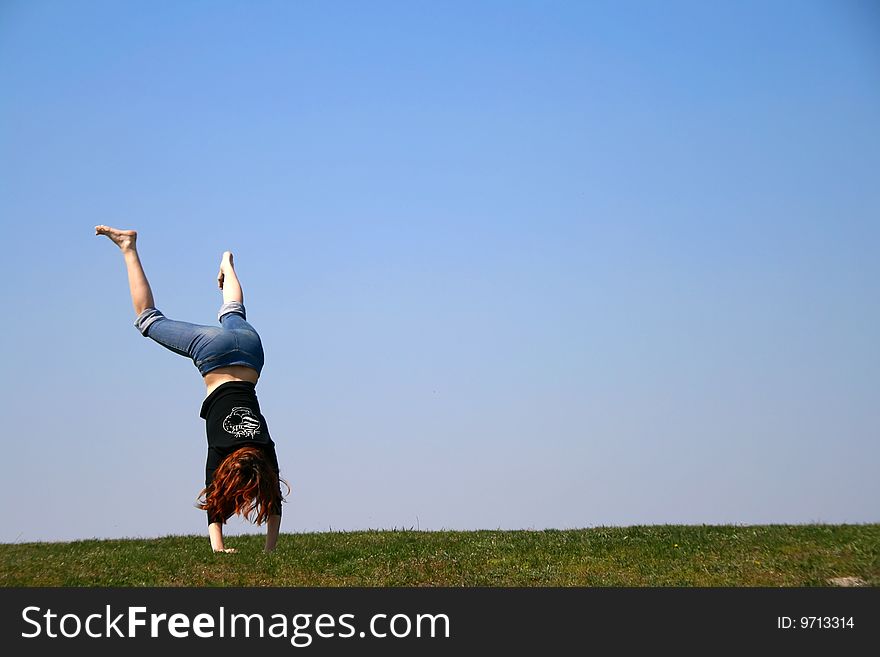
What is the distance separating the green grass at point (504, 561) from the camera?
13.5 meters

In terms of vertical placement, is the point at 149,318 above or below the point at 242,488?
above

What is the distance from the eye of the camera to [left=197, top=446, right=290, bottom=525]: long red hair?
13.6m

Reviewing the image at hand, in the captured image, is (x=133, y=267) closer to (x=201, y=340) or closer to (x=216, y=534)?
(x=201, y=340)

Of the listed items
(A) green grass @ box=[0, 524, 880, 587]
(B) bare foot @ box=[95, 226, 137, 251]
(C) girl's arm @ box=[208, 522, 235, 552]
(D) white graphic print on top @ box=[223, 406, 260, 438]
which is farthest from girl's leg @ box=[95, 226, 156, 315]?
(A) green grass @ box=[0, 524, 880, 587]

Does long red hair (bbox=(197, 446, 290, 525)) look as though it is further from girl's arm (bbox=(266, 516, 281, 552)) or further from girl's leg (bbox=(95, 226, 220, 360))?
Answer: girl's leg (bbox=(95, 226, 220, 360))

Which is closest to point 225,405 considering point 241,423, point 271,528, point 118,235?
point 241,423

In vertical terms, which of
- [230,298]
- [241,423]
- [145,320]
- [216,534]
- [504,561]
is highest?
[230,298]

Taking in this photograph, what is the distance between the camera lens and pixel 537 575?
13969 mm

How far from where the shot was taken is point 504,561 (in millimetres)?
15109

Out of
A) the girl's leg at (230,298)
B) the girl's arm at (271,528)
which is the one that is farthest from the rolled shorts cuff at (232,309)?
the girl's arm at (271,528)

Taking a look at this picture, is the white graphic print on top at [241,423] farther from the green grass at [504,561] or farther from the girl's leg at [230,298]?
the green grass at [504,561]

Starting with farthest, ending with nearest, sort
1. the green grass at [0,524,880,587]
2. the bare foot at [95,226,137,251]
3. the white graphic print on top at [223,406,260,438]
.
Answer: the bare foot at [95,226,137,251], the white graphic print on top at [223,406,260,438], the green grass at [0,524,880,587]

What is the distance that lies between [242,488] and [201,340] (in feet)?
6.76

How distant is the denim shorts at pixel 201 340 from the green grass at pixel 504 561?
9.37 feet
